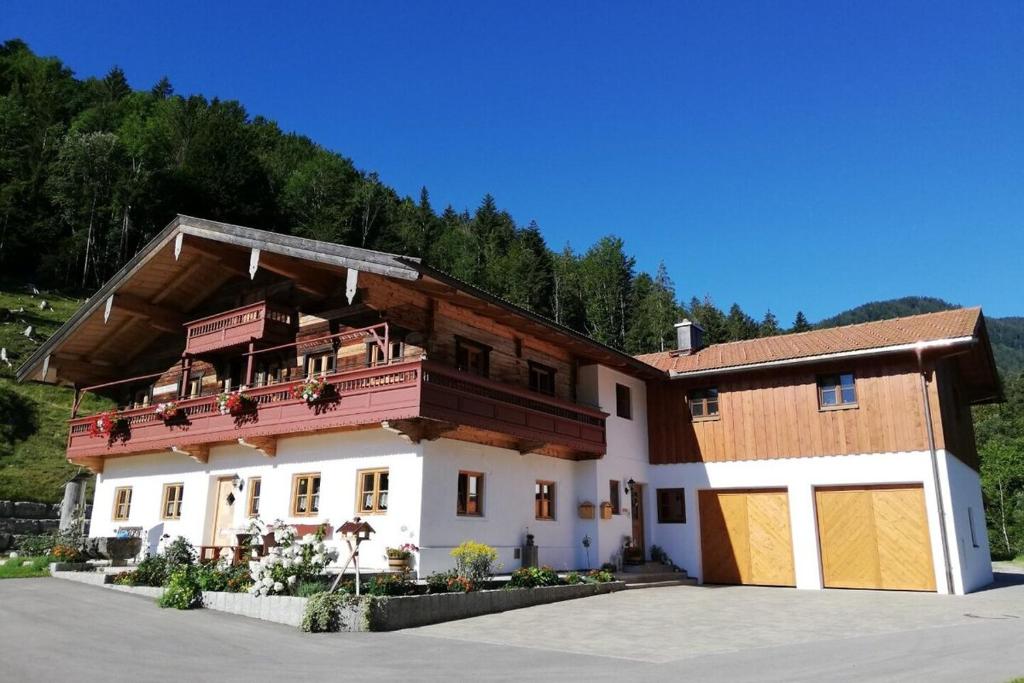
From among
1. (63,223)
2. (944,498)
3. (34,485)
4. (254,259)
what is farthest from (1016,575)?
(63,223)

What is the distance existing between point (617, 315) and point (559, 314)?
23.3 feet

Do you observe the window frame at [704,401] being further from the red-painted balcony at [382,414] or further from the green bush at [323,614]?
the green bush at [323,614]

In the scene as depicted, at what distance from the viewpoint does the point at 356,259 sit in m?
16.0

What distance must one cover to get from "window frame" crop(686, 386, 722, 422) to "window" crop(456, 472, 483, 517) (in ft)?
28.5

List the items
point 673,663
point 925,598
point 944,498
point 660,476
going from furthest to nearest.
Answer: point 660,476 < point 944,498 < point 925,598 < point 673,663

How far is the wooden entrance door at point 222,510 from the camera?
66.5ft

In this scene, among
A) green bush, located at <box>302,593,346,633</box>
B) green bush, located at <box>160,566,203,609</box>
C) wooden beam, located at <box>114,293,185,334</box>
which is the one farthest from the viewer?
wooden beam, located at <box>114,293,185,334</box>

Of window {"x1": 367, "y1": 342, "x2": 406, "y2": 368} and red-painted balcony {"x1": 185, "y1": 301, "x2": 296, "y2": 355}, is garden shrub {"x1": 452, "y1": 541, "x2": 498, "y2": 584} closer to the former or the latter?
window {"x1": 367, "y1": 342, "x2": 406, "y2": 368}

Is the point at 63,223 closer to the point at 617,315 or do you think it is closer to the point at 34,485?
the point at 34,485

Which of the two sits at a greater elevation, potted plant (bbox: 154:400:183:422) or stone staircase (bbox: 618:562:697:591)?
potted plant (bbox: 154:400:183:422)

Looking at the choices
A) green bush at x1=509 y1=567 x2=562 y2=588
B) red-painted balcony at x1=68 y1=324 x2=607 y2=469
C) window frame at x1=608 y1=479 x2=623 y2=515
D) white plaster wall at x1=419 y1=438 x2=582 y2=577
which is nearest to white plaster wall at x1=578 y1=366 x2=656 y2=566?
window frame at x1=608 y1=479 x2=623 y2=515

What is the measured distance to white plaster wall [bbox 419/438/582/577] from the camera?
1627 centimetres

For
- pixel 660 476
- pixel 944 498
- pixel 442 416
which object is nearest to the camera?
pixel 442 416

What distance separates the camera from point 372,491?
16.9m
